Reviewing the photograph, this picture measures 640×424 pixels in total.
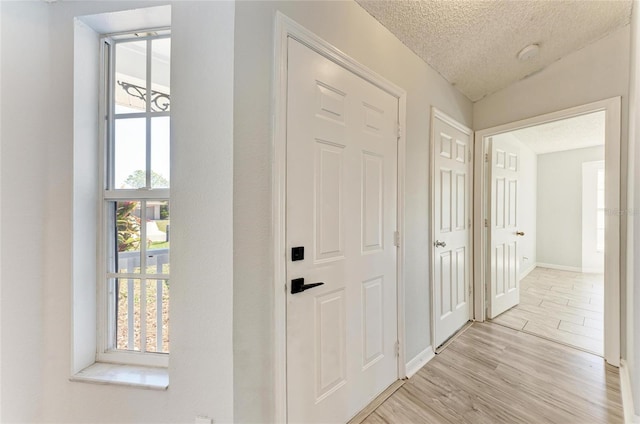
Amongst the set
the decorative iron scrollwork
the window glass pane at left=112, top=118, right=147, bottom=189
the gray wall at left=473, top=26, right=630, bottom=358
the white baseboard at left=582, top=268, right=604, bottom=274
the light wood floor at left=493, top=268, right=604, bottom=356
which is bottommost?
the light wood floor at left=493, top=268, right=604, bottom=356

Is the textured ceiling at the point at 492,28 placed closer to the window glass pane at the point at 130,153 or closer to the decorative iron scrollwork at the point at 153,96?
the decorative iron scrollwork at the point at 153,96

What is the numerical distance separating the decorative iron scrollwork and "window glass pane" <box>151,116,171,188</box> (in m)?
0.07

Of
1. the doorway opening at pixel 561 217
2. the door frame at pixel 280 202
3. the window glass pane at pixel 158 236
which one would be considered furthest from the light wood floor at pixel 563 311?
the window glass pane at pixel 158 236

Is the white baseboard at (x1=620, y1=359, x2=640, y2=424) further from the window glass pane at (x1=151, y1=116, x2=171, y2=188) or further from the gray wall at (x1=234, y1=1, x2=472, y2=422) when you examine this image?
the window glass pane at (x1=151, y1=116, x2=171, y2=188)

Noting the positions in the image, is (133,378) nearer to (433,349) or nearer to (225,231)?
(225,231)

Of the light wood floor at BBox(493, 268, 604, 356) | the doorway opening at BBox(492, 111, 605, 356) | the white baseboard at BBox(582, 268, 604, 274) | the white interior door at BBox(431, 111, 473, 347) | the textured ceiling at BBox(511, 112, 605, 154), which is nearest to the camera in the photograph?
the white interior door at BBox(431, 111, 473, 347)

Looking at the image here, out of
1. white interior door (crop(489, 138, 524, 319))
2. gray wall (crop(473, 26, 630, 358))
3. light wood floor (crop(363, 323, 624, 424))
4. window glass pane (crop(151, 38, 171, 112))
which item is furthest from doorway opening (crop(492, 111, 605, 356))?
window glass pane (crop(151, 38, 171, 112))

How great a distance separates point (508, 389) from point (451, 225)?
1.28m

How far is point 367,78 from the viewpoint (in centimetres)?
157

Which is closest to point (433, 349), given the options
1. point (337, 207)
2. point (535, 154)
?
point (337, 207)

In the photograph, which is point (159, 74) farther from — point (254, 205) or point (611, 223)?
point (611, 223)

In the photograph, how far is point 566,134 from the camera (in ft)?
12.7

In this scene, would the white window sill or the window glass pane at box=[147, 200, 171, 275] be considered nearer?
the white window sill

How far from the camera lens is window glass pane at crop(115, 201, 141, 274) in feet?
4.63
